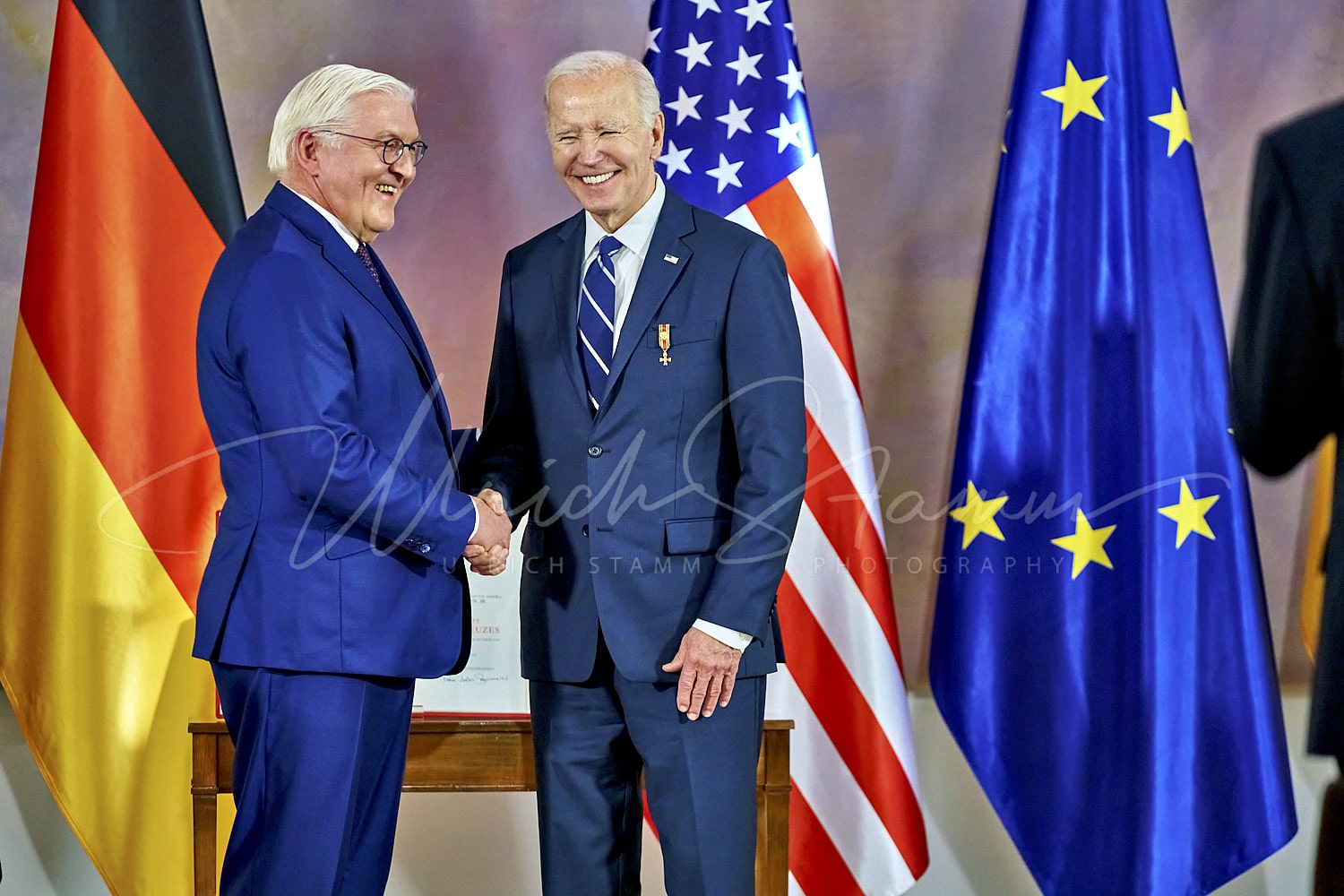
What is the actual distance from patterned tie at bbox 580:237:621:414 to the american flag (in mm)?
742

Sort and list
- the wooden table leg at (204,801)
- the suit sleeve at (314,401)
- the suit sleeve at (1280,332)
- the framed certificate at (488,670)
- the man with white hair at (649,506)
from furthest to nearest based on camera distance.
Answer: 1. the framed certificate at (488,670)
2. the wooden table leg at (204,801)
3. the man with white hair at (649,506)
4. the suit sleeve at (314,401)
5. the suit sleeve at (1280,332)

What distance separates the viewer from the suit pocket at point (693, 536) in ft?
6.23

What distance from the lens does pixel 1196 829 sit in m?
2.56

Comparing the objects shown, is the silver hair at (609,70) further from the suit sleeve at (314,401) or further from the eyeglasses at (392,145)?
the suit sleeve at (314,401)

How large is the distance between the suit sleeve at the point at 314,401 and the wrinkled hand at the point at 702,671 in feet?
1.35

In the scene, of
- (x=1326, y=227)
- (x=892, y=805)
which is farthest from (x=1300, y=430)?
Result: (x=892, y=805)

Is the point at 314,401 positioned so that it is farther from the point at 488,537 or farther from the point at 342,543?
the point at 488,537

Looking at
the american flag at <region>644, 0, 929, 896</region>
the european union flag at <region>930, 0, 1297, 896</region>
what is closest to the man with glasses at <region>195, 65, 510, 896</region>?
the american flag at <region>644, 0, 929, 896</region>

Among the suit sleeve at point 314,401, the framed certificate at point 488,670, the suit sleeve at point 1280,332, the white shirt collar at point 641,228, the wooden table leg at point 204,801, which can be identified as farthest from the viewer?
the framed certificate at point 488,670

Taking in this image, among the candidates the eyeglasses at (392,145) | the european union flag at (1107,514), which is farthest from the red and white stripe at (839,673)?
the eyeglasses at (392,145)

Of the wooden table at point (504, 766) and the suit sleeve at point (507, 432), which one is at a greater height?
the suit sleeve at point (507, 432)

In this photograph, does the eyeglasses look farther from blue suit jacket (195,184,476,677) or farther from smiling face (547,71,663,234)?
smiling face (547,71,663,234)

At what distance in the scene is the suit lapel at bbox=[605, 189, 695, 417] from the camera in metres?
1.92

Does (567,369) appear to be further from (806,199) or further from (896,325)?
(896,325)
